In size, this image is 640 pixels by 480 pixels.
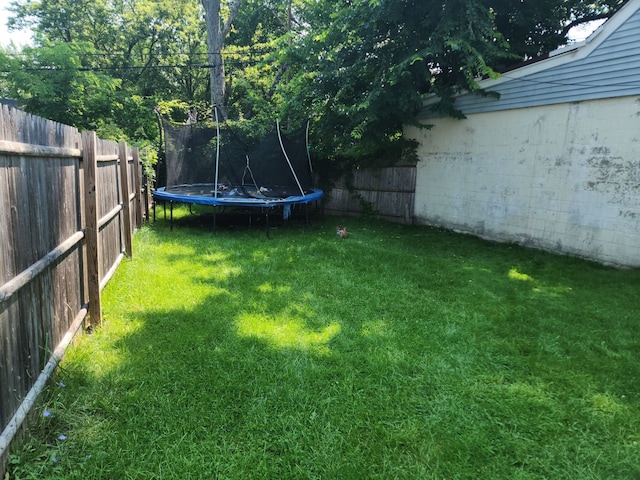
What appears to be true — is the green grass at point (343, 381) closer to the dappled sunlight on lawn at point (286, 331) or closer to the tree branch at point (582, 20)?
the dappled sunlight on lawn at point (286, 331)

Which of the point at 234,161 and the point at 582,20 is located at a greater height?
the point at 582,20

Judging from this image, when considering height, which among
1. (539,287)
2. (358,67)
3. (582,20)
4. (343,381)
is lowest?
(343,381)

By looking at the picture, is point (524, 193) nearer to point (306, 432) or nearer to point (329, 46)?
point (329, 46)

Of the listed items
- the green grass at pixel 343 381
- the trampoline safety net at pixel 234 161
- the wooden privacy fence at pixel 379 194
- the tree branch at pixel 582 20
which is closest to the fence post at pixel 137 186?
the trampoline safety net at pixel 234 161

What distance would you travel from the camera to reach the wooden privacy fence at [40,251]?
69.4 inches

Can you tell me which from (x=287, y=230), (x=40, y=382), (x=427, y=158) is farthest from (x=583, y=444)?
(x=427, y=158)

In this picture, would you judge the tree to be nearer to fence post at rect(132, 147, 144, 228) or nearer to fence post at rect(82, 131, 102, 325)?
fence post at rect(132, 147, 144, 228)

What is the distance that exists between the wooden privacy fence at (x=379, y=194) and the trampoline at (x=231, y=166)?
1.73m

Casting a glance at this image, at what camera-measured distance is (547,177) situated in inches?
256

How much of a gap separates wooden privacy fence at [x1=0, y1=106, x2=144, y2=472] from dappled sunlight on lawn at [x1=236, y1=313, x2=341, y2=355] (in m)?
1.20

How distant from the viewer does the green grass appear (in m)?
1.95

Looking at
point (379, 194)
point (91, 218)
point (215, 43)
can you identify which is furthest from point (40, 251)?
point (215, 43)

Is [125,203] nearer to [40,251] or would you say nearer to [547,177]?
[40,251]

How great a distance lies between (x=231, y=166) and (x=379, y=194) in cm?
361
